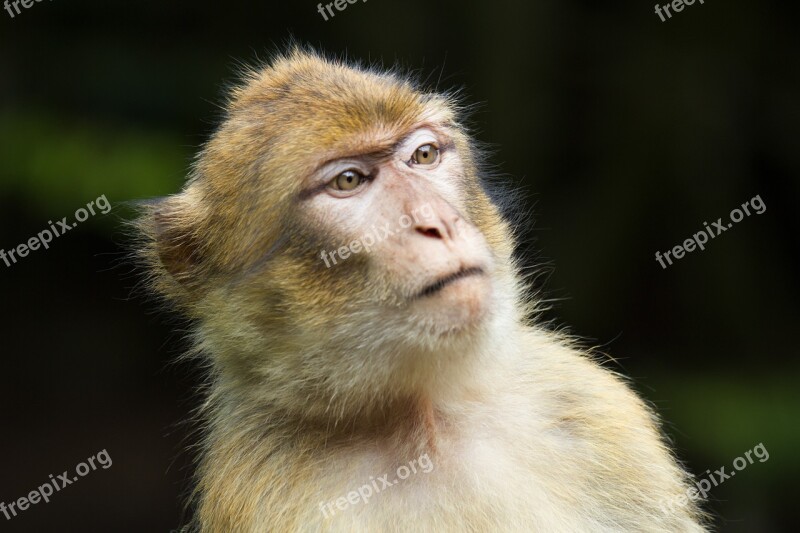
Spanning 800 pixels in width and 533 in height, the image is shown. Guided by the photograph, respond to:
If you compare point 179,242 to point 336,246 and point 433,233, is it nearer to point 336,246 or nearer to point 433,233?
point 336,246

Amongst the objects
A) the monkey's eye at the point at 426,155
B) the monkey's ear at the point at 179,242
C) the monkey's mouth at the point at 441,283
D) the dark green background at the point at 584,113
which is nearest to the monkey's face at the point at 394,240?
the monkey's mouth at the point at 441,283

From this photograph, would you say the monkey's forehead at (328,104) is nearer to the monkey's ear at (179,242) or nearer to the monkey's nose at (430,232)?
the monkey's ear at (179,242)

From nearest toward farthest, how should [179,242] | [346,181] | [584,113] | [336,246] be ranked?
1. [336,246]
2. [346,181]
3. [179,242]
4. [584,113]

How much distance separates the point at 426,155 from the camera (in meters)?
5.47

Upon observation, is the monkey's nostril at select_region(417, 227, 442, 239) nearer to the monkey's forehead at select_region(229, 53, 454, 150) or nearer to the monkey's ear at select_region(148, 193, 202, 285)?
the monkey's forehead at select_region(229, 53, 454, 150)

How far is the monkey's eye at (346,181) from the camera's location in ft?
16.6

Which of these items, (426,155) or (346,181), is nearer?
(346,181)

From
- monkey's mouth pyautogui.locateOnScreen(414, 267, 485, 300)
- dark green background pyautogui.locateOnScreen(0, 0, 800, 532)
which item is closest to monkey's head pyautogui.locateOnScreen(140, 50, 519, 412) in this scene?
monkey's mouth pyautogui.locateOnScreen(414, 267, 485, 300)

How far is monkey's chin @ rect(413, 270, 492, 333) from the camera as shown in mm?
4699

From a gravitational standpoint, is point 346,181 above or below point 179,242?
below

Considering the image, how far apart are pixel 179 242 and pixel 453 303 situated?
Result: 189 centimetres

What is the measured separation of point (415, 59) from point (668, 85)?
9.40 feet

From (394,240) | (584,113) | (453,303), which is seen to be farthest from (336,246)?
(584,113)

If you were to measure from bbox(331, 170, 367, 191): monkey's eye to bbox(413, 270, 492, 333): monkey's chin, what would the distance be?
737mm
